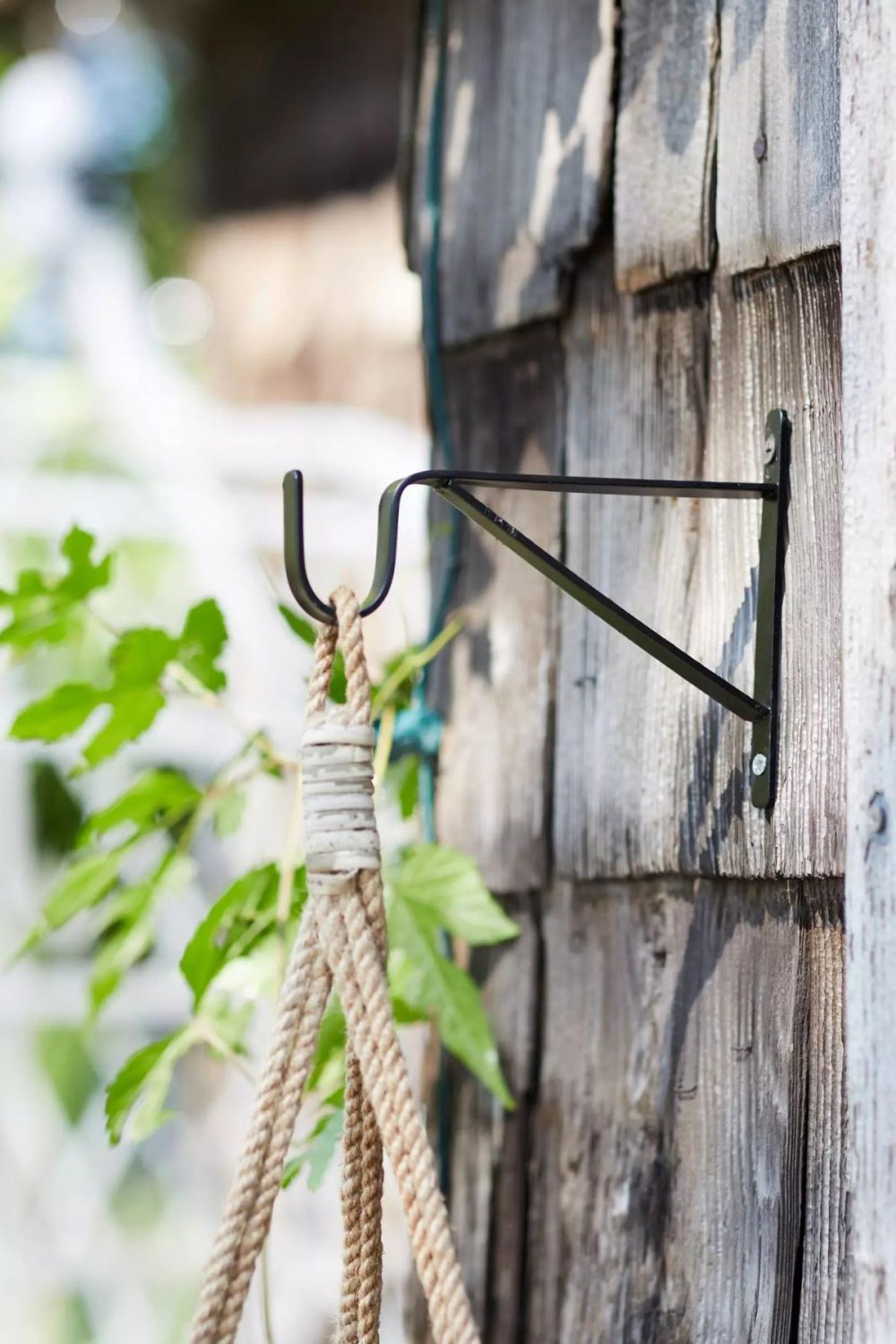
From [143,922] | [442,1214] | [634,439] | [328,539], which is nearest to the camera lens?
[442,1214]

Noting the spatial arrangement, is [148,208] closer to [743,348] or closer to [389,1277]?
[389,1277]

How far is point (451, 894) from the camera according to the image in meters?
0.89

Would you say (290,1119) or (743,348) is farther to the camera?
(743,348)

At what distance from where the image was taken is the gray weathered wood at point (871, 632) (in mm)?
567

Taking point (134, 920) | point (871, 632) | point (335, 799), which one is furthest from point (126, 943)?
point (871, 632)

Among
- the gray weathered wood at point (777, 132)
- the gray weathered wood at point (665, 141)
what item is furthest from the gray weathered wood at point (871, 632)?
the gray weathered wood at point (665, 141)

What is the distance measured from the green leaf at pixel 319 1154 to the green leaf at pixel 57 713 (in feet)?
1.07

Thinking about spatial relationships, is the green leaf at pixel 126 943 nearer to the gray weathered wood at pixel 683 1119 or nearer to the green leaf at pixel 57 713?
the green leaf at pixel 57 713

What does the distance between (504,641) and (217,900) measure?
0.29 metres

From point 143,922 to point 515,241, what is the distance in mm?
594

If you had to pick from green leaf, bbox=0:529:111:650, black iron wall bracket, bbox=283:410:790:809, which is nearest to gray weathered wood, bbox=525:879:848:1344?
black iron wall bracket, bbox=283:410:790:809

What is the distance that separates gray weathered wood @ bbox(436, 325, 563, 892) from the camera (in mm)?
973

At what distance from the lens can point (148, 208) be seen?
3285 millimetres

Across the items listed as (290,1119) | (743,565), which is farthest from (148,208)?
(290,1119)
